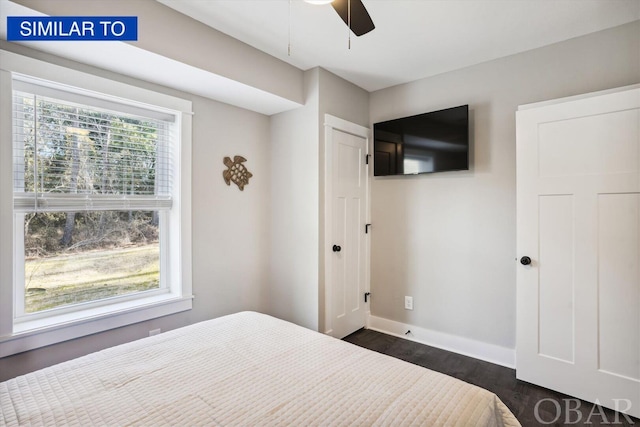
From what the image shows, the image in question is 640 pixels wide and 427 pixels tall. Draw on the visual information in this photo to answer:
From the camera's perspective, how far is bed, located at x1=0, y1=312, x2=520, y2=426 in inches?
43.3

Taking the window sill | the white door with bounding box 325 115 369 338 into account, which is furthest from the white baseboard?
the window sill

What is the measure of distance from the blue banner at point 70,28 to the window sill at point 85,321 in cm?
161

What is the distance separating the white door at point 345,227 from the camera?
9.62 ft

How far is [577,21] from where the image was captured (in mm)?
2148

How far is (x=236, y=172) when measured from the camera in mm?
2916

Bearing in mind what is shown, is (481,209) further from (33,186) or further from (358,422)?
(33,186)

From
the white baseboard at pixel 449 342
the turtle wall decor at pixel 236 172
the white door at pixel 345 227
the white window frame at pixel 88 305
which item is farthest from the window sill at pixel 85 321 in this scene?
the white baseboard at pixel 449 342

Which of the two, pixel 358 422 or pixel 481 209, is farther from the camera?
pixel 481 209

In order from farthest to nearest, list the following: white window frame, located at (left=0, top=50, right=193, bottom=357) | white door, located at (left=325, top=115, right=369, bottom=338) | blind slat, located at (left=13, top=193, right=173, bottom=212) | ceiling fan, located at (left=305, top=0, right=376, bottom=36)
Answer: white door, located at (left=325, top=115, right=369, bottom=338) < blind slat, located at (left=13, top=193, right=173, bottom=212) < white window frame, located at (left=0, top=50, right=193, bottom=357) < ceiling fan, located at (left=305, top=0, right=376, bottom=36)

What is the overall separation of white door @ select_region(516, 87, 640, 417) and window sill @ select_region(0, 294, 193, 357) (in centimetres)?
265

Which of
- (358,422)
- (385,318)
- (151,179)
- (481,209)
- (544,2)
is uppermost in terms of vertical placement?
(544,2)

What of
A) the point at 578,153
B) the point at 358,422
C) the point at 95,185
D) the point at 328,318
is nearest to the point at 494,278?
the point at 578,153

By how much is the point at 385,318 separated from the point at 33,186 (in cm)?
307

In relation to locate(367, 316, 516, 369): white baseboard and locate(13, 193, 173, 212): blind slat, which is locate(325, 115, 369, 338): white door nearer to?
locate(367, 316, 516, 369): white baseboard
